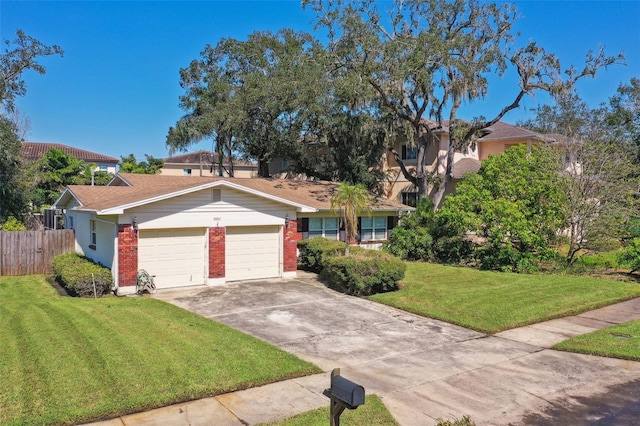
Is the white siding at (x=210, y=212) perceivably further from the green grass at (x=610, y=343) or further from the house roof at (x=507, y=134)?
the house roof at (x=507, y=134)

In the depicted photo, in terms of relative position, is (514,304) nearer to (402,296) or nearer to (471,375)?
(402,296)

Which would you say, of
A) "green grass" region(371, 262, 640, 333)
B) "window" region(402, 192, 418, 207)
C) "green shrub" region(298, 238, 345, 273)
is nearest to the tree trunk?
"window" region(402, 192, 418, 207)

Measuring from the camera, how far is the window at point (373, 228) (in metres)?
22.6

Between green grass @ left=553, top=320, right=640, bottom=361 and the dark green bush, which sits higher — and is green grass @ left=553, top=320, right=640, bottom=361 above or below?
below

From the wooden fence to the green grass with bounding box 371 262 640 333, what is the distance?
13.1 metres

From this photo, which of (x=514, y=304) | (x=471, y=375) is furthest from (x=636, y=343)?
(x=471, y=375)

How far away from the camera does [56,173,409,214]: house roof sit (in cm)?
1456

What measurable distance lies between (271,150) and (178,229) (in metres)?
15.5

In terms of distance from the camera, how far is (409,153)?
94.5 feet

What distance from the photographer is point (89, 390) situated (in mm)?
6547

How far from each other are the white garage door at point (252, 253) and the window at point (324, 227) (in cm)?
417

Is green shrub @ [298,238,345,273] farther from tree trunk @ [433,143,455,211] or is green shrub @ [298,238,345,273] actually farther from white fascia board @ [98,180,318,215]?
tree trunk @ [433,143,455,211]

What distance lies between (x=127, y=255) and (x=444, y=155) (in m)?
19.7

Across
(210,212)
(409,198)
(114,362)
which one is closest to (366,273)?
(210,212)
